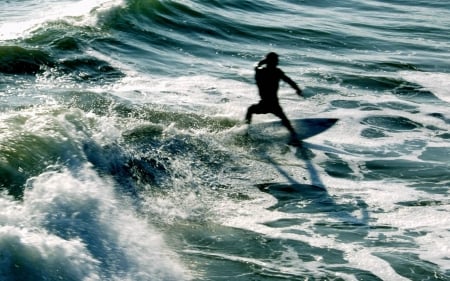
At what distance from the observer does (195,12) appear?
23188 millimetres

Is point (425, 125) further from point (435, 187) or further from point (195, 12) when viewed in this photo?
point (195, 12)

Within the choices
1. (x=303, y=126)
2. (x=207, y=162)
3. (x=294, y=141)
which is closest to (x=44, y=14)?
(x=303, y=126)

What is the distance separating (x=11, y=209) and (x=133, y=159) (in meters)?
2.77

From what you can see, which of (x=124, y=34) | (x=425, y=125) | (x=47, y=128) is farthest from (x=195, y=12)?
(x=47, y=128)

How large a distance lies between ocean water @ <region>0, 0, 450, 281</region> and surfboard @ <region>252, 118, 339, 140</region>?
94 mm

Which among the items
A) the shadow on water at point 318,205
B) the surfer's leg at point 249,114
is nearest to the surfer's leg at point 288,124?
the surfer's leg at point 249,114

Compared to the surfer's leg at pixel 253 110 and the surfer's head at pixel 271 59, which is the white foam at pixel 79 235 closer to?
the surfer's leg at pixel 253 110

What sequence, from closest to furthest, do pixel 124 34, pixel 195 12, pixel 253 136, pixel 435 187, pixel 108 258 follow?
pixel 108 258
pixel 435 187
pixel 253 136
pixel 124 34
pixel 195 12

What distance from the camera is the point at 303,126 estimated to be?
39.9 feet

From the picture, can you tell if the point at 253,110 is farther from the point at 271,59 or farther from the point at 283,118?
the point at 271,59

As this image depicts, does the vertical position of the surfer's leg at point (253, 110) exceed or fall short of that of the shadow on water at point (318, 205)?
it exceeds it

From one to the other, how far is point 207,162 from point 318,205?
6.87ft

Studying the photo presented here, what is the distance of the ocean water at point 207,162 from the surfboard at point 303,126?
94mm

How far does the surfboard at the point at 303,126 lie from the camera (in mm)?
11844
